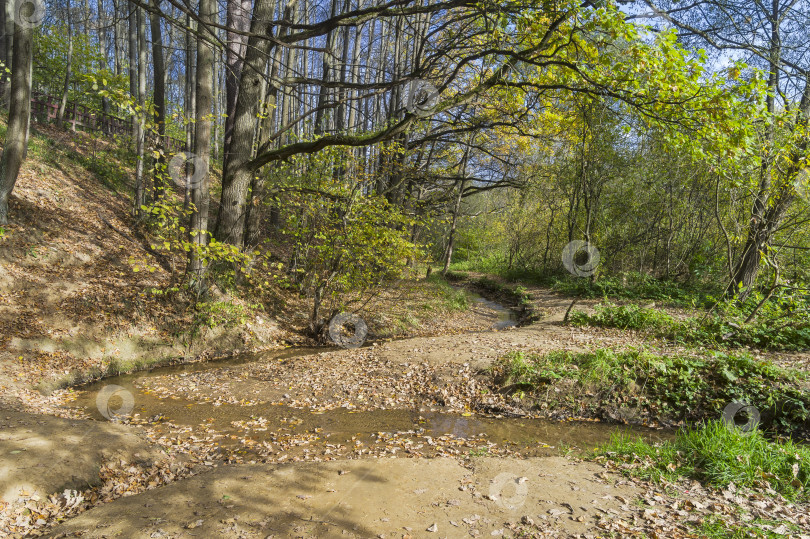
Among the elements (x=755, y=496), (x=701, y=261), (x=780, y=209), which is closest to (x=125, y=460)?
(x=755, y=496)

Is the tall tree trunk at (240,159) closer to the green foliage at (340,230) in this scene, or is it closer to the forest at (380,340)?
the forest at (380,340)

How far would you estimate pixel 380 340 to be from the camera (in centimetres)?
1091

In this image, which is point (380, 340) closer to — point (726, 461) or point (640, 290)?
point (726, 461)

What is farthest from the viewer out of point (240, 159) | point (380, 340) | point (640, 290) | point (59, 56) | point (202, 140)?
point (59, 56)

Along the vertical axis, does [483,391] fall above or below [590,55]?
below

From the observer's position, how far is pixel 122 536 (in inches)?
115

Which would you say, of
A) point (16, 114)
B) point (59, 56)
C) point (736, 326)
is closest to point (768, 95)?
point (736, 326)

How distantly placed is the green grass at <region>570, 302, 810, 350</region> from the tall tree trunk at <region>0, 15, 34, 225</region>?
12819 millimetres

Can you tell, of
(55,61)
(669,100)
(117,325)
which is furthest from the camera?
(55,61)

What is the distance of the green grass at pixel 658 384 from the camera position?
5.86 metres

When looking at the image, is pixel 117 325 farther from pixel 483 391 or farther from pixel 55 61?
pixel 55 61

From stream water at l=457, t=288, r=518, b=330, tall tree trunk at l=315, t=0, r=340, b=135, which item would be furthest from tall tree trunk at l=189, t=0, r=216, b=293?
stream water at l=457, t=288, r=518, b=330

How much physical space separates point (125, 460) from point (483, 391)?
16.4 feet

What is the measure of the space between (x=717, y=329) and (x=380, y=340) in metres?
7.38
